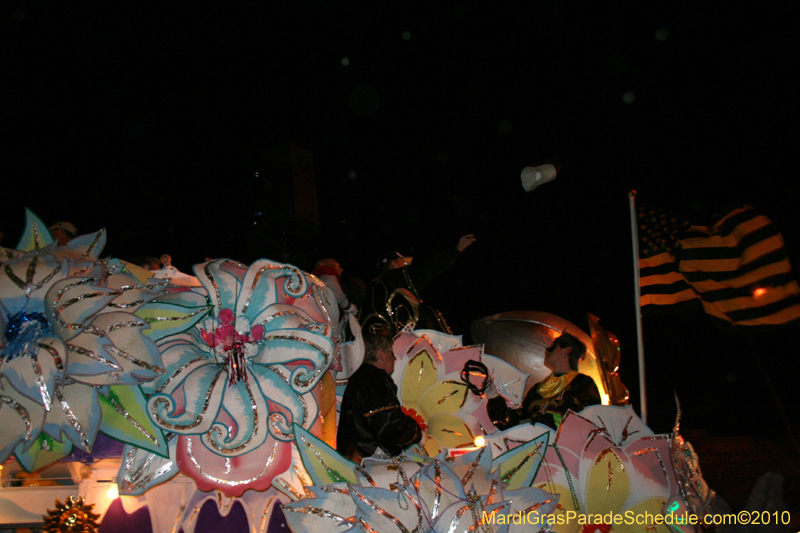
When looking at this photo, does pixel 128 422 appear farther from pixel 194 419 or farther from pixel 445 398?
pixel 445 398

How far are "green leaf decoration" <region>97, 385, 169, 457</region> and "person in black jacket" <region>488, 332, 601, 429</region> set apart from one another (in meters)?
1.59

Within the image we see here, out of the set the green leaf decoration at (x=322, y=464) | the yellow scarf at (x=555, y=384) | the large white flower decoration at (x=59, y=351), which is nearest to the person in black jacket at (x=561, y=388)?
the yellow scarf at (x=555, y=384)

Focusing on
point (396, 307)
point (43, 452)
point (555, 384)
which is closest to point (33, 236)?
point (43, 452)

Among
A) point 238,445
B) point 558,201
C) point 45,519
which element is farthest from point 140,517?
point 558,201

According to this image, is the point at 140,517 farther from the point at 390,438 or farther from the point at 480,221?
the point at 480,221

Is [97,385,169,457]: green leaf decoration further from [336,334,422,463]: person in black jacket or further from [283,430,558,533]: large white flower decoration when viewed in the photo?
[336,334,422,463]: person in black jacket

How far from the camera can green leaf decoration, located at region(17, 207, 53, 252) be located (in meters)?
1.45

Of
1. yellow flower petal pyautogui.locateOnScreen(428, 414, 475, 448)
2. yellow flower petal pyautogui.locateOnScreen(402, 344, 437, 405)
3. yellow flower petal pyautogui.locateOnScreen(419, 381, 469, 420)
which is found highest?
yellow flower petal pyautogui.locateOnScreen(402, 344, 437, 405)

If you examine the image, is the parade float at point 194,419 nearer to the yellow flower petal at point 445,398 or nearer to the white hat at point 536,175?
the yellow flower petal at point 445,398

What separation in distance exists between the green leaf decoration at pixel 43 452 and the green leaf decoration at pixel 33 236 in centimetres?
47

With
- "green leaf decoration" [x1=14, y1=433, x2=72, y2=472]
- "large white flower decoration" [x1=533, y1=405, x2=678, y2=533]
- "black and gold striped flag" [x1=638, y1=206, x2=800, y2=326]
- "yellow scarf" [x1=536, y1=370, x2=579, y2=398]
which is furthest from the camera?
"black and gold striped flag" [x1=638, y1=206, x2=800, y2=326]

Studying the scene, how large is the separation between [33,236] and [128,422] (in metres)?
0.54

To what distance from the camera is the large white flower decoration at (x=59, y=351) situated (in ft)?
3.97

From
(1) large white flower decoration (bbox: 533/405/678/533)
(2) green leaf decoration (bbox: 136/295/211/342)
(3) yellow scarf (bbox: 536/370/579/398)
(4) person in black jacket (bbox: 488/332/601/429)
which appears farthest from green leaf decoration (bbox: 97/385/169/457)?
(3) yellow scarf (bbox: 536/370/579/398)
